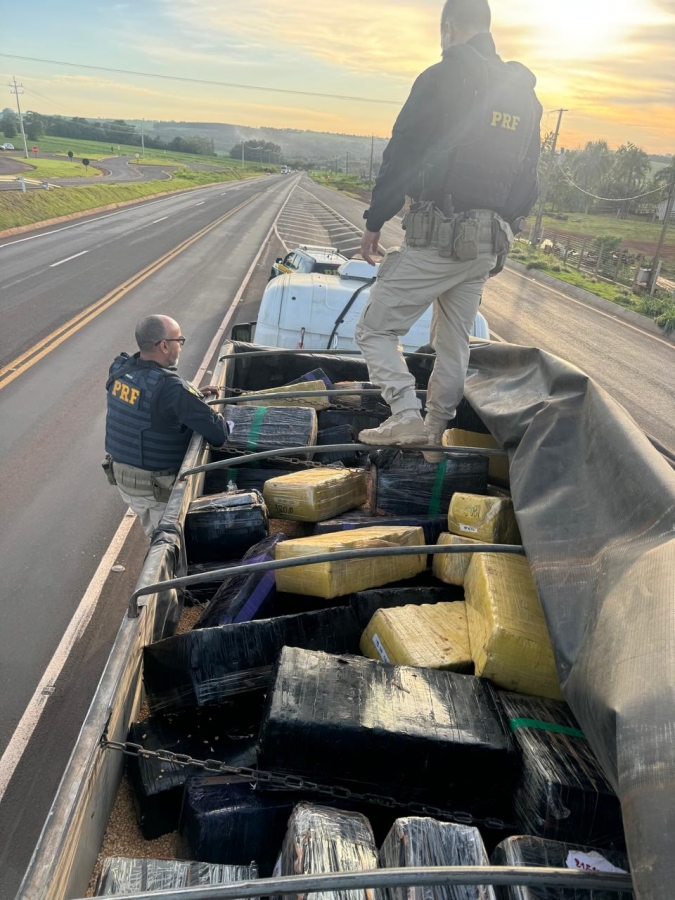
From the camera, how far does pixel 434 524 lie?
433cm

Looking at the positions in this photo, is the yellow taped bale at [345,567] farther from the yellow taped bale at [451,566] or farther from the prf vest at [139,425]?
the prf vest at [139,425]

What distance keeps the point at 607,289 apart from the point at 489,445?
29.3m

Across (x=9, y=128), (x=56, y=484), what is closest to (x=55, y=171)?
(x=56, y=484)

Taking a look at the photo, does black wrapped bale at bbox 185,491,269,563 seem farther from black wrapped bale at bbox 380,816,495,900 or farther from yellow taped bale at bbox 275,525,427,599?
black wrapped bale at bbox 380,816,495,900

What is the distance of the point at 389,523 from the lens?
166 inches

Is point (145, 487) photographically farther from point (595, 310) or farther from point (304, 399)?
point (595, 310)

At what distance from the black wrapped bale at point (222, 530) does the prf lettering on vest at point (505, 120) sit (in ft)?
8.16

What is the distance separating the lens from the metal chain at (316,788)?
247cm

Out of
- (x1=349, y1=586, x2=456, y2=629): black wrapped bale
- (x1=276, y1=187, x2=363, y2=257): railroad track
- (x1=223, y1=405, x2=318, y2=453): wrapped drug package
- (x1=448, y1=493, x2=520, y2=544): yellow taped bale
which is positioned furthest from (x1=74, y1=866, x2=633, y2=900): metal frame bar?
(x1=276, y1=187, x2=363, y2=257): railroad track

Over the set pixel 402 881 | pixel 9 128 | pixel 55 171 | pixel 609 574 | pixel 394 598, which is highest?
pixel 9 128

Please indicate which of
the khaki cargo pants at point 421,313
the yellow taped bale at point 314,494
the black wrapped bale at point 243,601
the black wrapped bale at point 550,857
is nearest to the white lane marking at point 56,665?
the black wrapped bale at point 243,601

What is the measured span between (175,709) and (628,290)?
33.6 metres

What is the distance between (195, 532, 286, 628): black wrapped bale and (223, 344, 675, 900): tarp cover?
4.26 feet

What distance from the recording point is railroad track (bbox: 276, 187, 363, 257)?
30.9 m
